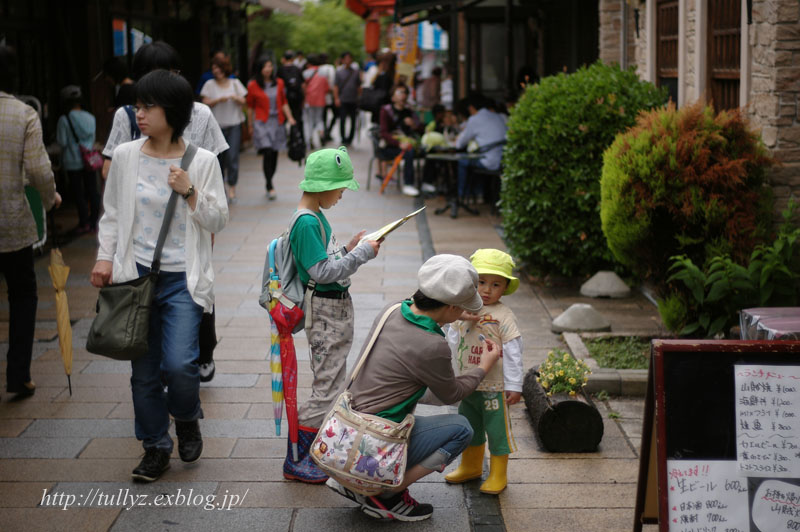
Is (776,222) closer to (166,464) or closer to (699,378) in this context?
(699,378)

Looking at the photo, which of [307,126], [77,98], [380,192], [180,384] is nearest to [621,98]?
[180,384]

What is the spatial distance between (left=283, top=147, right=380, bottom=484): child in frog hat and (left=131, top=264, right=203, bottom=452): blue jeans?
21.3 inches

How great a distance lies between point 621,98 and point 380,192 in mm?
7189

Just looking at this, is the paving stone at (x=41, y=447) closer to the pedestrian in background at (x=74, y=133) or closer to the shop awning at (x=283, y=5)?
the pedestrian in background at (x=74, y=133)

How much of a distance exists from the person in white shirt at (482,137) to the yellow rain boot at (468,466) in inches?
334

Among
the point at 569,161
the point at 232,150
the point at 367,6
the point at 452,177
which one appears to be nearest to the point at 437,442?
the point at 569,161

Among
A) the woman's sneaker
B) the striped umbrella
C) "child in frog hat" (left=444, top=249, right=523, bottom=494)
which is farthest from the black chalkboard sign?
the striped umbrella

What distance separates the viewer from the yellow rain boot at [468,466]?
16.3 feet

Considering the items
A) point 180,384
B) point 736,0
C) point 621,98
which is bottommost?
point 180,384

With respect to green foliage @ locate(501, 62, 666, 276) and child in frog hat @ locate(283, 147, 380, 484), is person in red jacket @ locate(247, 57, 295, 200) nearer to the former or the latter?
green foliage @ locate(501, 62, 666, 276)

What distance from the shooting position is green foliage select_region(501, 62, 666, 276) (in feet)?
28.9

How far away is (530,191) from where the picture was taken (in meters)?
9.13

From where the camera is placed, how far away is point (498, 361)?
4801 mm

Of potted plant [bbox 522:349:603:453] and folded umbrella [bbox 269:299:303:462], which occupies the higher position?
folded umbrella [bbox 269:299:303:462]
